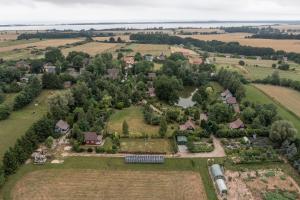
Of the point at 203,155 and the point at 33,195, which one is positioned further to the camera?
the point at 203,155

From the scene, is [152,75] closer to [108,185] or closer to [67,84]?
[67,84]

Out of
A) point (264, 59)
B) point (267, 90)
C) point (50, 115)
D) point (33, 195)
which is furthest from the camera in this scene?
point (264, 59)

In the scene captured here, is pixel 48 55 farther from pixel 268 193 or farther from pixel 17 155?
pixel 268 193

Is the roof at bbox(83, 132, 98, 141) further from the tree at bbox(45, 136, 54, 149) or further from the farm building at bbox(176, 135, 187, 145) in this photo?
the farm building at bbox(176, 135, 187, 145)

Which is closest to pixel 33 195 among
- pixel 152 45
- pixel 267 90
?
pixel 267 90

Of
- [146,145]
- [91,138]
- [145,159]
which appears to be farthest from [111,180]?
[91,138]

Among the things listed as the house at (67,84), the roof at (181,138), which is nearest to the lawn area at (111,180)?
the roof at (181,138)
